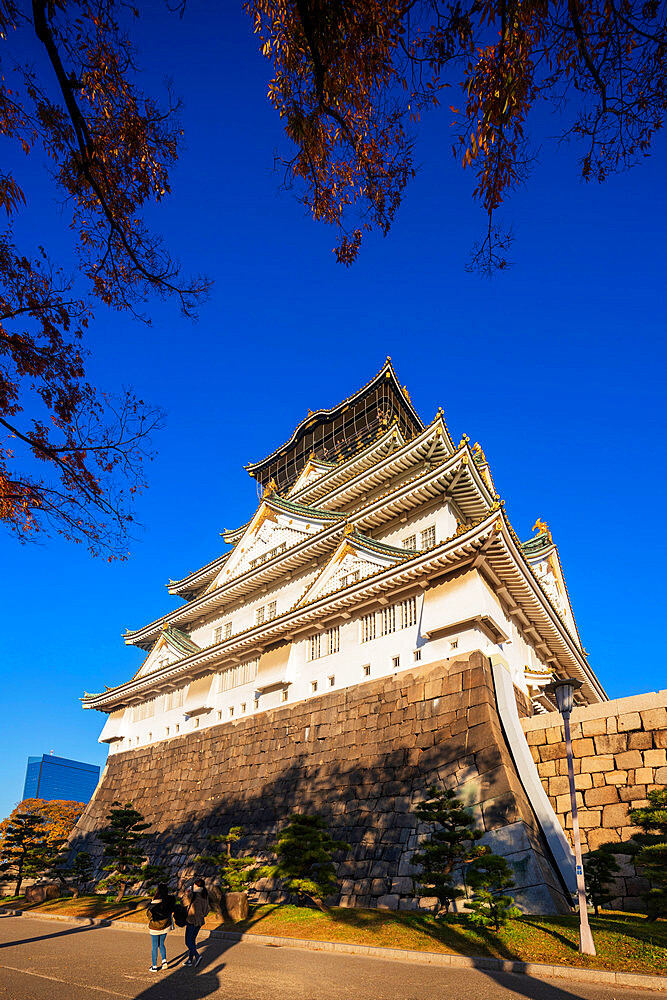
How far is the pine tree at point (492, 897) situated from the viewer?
32.7 ft

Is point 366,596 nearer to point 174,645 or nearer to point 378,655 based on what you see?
point 378,655

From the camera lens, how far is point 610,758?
1410 cm

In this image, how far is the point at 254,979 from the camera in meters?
7.88

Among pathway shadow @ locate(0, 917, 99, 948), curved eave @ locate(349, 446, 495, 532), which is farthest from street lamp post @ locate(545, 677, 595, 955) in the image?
pathway shadow @ locate(0, 917, 99, 948)

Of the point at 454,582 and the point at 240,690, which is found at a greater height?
the point at 454,582

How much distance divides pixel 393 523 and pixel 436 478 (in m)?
3.48

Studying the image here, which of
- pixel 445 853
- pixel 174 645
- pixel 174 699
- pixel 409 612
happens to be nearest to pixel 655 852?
pixel 445 853

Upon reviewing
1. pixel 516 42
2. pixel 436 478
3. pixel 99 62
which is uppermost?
pixel 436 478

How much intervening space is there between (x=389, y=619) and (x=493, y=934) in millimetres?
9723

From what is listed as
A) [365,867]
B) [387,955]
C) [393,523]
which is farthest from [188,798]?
[387,955]

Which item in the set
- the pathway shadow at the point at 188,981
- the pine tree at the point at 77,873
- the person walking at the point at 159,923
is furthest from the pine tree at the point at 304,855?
the pine tree at the point at 77,873

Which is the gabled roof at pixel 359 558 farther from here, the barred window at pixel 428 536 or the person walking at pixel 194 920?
the person walking at pixel 194 920

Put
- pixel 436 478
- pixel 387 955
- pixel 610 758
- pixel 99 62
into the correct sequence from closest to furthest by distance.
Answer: pixel 99 62 → pixel 387 955 → pixel 610 758 → pixel 436 478

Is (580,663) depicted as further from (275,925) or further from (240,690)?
(275,925)
